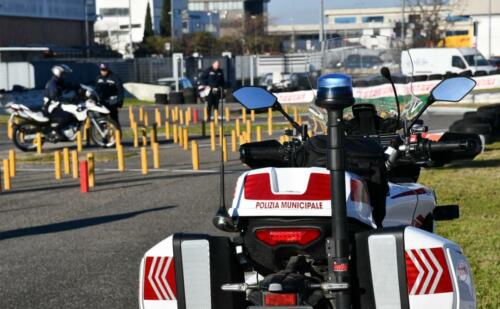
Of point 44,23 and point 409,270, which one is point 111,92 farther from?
point 44,23

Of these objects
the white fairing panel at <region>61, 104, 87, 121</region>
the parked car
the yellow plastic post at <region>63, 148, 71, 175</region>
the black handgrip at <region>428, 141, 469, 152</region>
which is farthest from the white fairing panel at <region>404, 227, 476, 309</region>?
the parked car

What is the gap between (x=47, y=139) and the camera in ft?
74.2

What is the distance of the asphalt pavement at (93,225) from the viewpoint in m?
8.49

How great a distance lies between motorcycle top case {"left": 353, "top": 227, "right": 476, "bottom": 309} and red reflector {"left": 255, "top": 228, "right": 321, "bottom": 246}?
185 mm

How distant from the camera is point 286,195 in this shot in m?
4.38

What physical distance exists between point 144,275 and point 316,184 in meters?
0.84

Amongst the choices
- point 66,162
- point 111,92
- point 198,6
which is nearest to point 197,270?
point 66,162

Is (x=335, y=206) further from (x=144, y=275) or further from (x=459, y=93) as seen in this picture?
(x=459, y=93)

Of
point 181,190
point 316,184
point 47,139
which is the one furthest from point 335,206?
point 47,139

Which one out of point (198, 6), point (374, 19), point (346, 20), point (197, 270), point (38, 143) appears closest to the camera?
point (197, 270)

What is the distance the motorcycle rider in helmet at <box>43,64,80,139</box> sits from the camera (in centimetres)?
2259

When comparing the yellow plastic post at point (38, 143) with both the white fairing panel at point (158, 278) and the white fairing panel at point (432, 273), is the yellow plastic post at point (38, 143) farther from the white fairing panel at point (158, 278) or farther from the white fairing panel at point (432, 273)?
the white fairing panel at point (432, 273)

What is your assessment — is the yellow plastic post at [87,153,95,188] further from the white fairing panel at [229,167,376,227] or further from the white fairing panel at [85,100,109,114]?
the white fairing panel at [229,167,376,227]

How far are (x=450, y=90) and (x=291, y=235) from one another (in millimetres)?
1392
